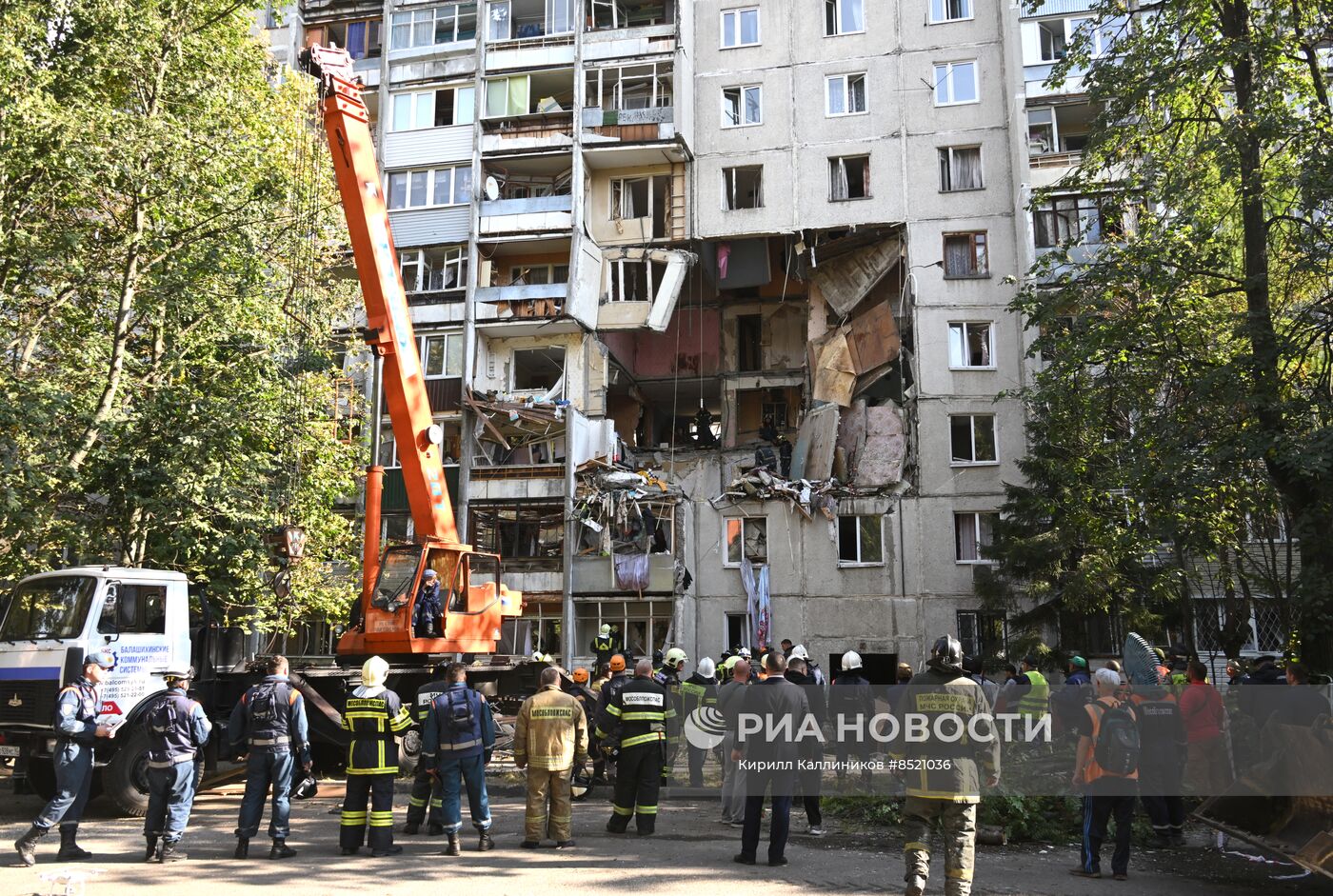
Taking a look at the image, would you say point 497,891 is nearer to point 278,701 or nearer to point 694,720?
point 278,701

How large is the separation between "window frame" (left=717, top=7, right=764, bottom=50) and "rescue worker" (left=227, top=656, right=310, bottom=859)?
27.8 metres

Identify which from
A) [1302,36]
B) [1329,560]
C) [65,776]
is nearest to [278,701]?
[65,776]

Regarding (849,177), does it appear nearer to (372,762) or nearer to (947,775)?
(372,762)

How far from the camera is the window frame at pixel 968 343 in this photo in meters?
28.7

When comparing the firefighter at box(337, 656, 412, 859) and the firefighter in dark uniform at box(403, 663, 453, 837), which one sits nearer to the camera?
the firefighter at box(337, 656, 412, 859)

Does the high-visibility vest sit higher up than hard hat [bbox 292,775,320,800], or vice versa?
the high-visibility vest

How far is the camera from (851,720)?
13414mm

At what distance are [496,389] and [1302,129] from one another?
22.5m

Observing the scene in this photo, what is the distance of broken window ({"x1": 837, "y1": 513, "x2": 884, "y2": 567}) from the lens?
27781 mm

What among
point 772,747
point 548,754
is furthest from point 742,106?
point 548,754

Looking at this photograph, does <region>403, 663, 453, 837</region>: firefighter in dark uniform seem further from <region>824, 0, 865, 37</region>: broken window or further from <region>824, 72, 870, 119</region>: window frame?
<region>824, 0, 865, 37</region>: broken window

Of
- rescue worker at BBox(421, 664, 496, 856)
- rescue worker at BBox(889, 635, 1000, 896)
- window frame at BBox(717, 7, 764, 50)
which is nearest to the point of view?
rescue worker at BBox(889, 635, 1000, 896)

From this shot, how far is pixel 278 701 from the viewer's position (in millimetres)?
9555

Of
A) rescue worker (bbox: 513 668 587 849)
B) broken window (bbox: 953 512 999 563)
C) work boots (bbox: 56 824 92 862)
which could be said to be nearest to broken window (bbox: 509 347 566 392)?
broken window (bbox: 953 512 999 563)
